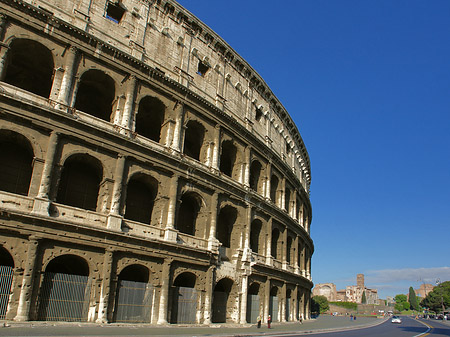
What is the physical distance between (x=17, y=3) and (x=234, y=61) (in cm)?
1393

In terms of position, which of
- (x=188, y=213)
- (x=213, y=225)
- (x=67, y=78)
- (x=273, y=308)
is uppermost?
(x=67, y=78)

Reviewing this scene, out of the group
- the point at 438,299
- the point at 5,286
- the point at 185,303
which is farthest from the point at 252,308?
the point at 438,299

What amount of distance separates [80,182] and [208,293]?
28.5ft

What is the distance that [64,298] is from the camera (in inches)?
587

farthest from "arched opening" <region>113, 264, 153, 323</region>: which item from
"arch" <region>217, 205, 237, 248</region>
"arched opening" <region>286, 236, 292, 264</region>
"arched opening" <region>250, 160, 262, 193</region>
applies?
"arched opening" <region>286, 236, 292, 264</region>

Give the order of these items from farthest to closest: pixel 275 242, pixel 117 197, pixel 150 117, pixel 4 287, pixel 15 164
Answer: pixel 275 242 → pixel 150 117 → pixel 117 197 → pixel 15 164 → pixel 4 287

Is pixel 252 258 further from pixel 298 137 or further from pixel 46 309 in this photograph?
pixel 298 137

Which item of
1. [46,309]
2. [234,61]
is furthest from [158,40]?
[46,309]

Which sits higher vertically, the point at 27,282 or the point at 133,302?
the point at 27,282

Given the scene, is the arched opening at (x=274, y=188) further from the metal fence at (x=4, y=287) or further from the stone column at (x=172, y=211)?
the metal fence at (x=4, y=287)

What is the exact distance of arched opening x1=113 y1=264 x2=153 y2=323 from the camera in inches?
647

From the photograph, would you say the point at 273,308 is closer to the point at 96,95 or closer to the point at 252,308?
the point at 252,308

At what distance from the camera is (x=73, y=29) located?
17328 mm

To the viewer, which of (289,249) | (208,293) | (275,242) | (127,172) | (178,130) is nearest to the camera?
(127,172)
